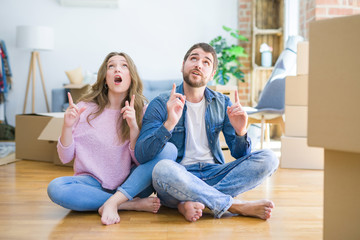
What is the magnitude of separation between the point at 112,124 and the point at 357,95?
1.10 m

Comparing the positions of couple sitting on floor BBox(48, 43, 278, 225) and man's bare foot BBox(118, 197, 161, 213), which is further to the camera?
man's bare foot BBox(118, 197, 161, 213)

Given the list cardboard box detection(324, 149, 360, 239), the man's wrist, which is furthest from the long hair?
cardboard box detection(324, 149, 360, 239)

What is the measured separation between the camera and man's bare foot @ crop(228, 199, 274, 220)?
1549 millimetres

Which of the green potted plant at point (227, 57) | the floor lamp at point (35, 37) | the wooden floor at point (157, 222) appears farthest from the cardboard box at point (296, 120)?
the floor lamp at point (35, 37)

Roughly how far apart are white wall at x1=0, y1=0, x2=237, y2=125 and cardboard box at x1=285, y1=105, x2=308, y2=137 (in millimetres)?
2433

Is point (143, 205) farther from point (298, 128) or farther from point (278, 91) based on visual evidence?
point (278, 91)

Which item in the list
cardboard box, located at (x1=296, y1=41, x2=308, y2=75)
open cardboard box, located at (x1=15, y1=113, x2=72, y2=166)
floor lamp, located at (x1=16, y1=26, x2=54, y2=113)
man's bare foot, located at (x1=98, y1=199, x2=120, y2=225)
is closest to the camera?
man's bare foot, located at (x1=98, y1=199, x2=120, y2=225)

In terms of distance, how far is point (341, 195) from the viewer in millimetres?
1085

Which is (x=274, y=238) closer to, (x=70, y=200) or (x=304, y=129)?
(x=70, y=200)

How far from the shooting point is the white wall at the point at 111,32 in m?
5.01

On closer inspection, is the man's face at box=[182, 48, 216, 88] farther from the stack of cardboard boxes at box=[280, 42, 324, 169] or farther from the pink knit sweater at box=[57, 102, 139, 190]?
the stack of cardboard boxes at box=[280, 42, 324, 169]

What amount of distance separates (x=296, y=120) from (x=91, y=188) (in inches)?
72.1

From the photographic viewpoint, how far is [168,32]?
512cm

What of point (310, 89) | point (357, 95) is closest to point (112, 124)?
point (310, 89)
